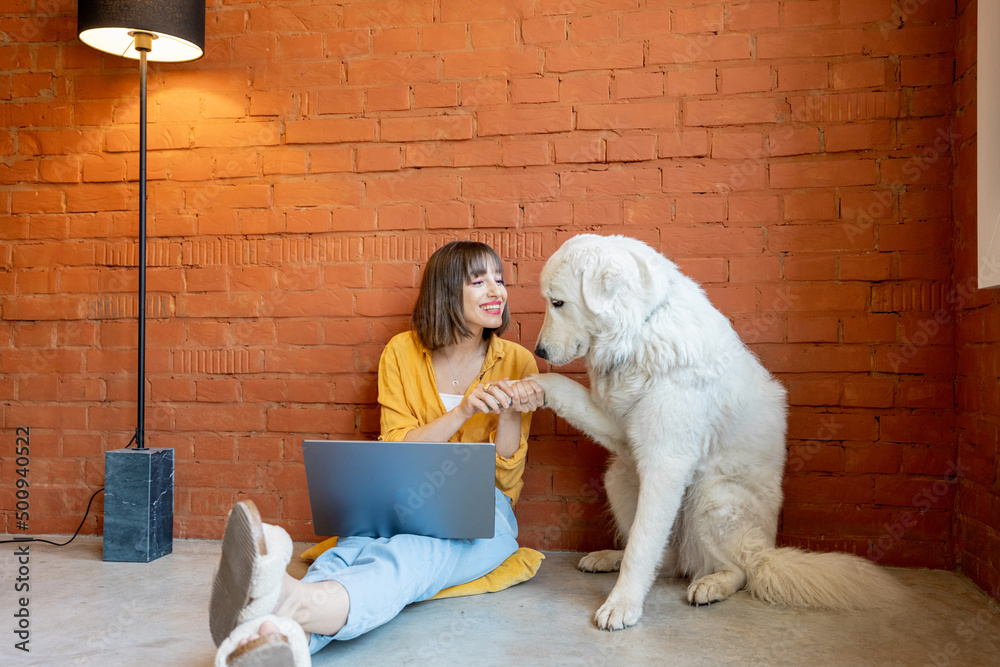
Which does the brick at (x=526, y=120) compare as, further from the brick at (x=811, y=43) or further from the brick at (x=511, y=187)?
the brick at (x=811, y=43)

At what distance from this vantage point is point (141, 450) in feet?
8.69

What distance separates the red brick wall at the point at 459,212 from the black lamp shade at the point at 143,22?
238 mm

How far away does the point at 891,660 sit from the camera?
1.69m

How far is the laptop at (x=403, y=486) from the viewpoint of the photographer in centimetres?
188

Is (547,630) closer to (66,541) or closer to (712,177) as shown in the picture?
(712,177)

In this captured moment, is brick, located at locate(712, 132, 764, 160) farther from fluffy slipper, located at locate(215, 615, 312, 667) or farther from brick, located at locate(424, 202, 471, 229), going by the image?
fluffy slipper, located at locate(215, 615, 312, 667)

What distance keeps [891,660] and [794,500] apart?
884 millimetres

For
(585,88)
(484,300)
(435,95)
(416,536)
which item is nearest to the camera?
(416,536)

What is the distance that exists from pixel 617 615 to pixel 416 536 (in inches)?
23.9

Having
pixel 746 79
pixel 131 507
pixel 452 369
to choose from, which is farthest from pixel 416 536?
pixel 746 79

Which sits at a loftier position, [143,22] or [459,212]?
[143,22]

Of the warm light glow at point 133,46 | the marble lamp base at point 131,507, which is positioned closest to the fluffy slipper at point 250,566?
the marble lamp base at point 131,507

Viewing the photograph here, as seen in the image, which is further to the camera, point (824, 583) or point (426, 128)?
point (426, 128)

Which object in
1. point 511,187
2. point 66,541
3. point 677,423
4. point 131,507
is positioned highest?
point 511,187
